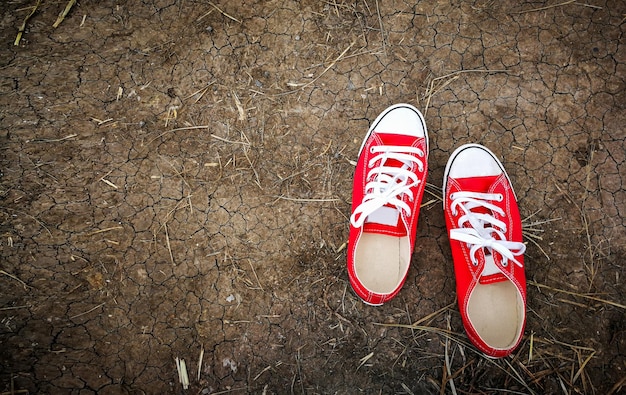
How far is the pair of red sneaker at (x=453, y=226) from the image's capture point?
1830 mm

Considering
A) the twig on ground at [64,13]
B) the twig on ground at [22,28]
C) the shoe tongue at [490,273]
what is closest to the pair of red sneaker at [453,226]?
the shoe tongue at [490,273]

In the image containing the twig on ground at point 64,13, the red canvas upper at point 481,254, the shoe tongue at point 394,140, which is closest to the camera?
the red canvas upper at point 481,254

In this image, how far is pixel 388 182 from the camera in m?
1.96

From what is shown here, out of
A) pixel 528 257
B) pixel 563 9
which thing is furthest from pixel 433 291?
pixel 563 9

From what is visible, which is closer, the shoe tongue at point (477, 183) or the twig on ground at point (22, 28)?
the shoe tongue at point (477, 183)

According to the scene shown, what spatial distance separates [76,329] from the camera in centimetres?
192

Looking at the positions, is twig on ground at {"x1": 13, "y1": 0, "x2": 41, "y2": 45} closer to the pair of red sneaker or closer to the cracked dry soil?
the cracked dry soil

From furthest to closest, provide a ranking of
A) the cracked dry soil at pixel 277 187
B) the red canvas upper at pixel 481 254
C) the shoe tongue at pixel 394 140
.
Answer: the shoe tongue at pixel 394 140
the cracked dry soil at pixel 277 187
the red canvas upper at pixel 481 254

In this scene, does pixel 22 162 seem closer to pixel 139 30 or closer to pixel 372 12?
pixel 139 30

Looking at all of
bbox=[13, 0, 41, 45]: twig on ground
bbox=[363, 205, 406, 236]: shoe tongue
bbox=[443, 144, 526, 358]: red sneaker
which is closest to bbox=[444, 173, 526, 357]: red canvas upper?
bbox=[443, 144, 526, 358]: red sneaker

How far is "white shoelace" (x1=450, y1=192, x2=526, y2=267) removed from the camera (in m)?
1.82

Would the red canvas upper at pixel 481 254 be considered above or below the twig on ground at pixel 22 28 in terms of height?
below

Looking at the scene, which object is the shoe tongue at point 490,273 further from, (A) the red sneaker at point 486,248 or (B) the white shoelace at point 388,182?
(B) the white shoelace at point 388,182

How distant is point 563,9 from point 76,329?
3044 millimetres
